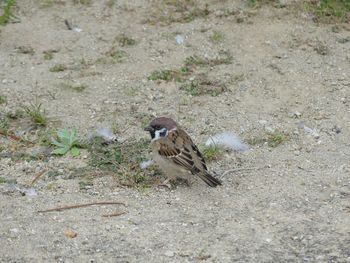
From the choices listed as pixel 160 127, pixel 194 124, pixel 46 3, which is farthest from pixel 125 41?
pixel 160 127

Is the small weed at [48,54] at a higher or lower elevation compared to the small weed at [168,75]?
lower

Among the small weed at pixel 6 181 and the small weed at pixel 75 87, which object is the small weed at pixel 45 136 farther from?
the small weed at pixel 75 87

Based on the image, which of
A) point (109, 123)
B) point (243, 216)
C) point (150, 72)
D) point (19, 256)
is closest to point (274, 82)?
point (150, 72)

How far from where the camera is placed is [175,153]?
6664 millimetres

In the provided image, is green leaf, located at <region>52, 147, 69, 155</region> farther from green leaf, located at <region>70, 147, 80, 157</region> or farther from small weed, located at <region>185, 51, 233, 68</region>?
small weed, located at <region>185, 51, 233, 68</region>

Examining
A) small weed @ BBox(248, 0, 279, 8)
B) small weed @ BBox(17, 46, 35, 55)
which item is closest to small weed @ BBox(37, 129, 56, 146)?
small weed @ BBox(17, 46, 35, 55)

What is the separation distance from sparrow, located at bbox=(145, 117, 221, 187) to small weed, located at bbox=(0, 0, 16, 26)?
2940mm

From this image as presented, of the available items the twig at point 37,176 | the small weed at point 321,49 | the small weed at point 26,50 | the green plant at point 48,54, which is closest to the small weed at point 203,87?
the small weed at point 321,49

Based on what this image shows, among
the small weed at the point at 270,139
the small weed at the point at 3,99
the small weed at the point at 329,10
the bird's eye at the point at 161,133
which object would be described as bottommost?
the small weed at the point at 3,99

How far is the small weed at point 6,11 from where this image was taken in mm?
8873

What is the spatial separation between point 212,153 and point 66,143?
4.27ft

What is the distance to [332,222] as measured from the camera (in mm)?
6098

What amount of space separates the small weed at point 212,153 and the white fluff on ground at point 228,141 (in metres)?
0.09

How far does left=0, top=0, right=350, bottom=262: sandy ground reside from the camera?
587cm
